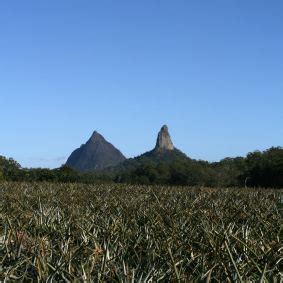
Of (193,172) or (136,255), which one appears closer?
(136,255)

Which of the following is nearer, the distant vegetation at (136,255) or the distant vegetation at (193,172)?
the distant vegetation at (136,255)

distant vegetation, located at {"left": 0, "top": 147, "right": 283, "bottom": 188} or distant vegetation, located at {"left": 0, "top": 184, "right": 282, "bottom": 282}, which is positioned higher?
distant vegetation, located at {"left": 0, "top": 147, "right": 283, "bottom": 188}

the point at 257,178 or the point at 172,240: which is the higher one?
the point at 257,178

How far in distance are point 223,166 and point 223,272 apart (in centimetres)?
14802

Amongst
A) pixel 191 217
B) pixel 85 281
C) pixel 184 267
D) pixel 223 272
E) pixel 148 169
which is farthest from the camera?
pixel 148 169

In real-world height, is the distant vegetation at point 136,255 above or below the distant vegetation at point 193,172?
below

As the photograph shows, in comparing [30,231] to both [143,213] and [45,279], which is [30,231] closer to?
[143,213]

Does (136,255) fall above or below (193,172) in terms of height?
below

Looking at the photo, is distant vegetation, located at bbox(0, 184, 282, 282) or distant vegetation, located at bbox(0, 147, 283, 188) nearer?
distant vegetation, located at bbox(0, 184, 282, 282)

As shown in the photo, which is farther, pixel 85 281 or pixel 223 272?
pixel 223 272

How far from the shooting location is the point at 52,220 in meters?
6.80

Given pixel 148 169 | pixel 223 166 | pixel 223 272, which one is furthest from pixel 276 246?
pixel 223 166

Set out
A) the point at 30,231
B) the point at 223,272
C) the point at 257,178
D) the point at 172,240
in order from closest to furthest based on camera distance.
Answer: the point at 223,272 < the point at 172,240 < the point at 30,231 < the point at 257,178

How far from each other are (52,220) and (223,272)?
330 cm
